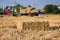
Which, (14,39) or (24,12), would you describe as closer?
(14,39)

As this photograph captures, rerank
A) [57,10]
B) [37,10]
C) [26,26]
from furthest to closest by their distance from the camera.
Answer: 1. [57,10]
2. [37,10]
3. [26,26]

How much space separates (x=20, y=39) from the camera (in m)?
9.30

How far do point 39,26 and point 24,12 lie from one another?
29.7 metres

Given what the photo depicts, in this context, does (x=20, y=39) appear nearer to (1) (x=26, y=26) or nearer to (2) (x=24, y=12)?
(1) (x=26, y=26)

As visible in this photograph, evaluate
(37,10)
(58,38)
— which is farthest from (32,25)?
(37,10)

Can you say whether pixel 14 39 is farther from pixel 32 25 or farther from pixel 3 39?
pixel 32 25

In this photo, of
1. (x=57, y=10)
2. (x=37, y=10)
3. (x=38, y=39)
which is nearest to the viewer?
(x=38, y=39)

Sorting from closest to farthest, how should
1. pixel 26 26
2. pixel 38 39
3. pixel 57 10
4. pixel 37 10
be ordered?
pixel 38 39, pixel 26 26, pixel 37 10, pixel 57 10

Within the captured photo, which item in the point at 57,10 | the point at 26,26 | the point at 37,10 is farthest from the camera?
the point at 57,10

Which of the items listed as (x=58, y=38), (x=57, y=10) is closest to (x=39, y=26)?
(x=58, y=38)

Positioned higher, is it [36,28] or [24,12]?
[36,28]

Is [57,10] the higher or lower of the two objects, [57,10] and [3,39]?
the lower

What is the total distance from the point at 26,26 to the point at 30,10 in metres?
29.6

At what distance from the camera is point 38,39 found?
9.20 metres
